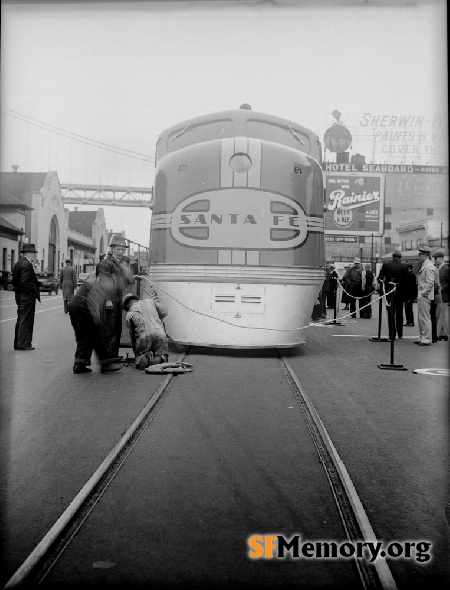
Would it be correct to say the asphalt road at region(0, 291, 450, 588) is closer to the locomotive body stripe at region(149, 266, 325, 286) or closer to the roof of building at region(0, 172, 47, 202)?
the roof of building at region(0, 172, 47, 202)

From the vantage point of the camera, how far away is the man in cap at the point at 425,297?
10141 mm

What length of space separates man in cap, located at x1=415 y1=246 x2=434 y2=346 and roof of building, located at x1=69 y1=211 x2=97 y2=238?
617 centimetres

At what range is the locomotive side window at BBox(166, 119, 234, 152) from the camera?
8430mm

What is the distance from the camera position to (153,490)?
344 centimetres

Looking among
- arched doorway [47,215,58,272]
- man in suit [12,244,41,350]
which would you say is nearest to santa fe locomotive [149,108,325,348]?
man in suit [12,244,41,350]

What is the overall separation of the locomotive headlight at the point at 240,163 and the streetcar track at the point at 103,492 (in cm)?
393

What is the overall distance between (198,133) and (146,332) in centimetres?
293

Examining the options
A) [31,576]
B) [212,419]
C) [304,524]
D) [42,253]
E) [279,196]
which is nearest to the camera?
[31,576]

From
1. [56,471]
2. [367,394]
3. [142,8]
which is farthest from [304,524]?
[367,394]

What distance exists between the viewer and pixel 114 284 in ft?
23.4

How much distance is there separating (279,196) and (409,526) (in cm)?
573

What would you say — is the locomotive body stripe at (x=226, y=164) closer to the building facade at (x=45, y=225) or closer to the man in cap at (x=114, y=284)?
the man in cap at (x=114, y=284)

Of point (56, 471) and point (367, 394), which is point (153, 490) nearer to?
point (56, 471)

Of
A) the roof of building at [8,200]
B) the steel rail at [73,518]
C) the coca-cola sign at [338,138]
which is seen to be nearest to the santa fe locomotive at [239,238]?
the steel rail at [73,518]
